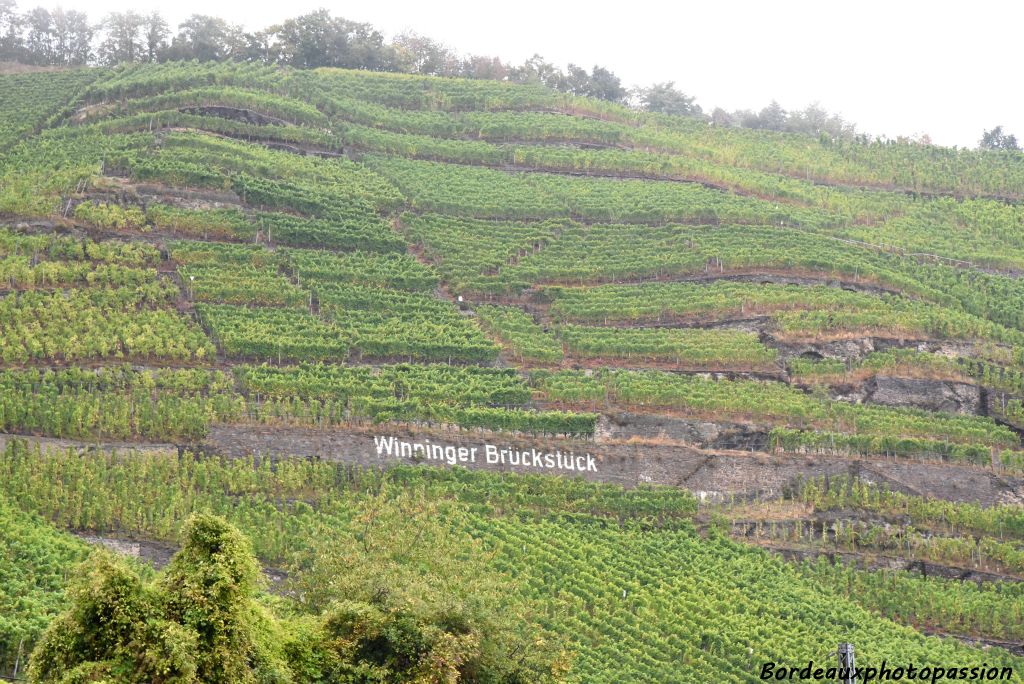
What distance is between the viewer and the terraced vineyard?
34594 millimetres

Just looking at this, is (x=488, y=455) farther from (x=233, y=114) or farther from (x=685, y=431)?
(x=233, y=114)

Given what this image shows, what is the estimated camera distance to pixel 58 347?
39.8 m

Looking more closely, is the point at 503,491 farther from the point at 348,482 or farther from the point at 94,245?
the point at 94,245

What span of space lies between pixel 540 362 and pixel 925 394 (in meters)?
11.8

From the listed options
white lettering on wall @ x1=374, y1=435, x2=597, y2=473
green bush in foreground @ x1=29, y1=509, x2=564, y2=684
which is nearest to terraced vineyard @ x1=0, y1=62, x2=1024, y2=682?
white lettering on wall @ x1=374, y1=435, x2=597, y2=473

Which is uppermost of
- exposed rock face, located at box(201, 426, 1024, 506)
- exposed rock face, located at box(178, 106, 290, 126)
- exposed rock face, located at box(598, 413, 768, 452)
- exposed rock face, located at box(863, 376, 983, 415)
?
exposed rock face, located at box(178, 106, 290, 126)

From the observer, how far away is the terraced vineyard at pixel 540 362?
34594mm

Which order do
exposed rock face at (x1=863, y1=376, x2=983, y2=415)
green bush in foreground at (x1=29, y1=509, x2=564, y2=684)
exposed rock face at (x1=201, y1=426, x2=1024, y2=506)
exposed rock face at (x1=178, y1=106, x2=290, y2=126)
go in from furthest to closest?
1. exposed rock face at (x1=178, y1=106, x2=290, y2=126)
2. exposed rock face at (x1=863, y1=376, x2=983, y2=415)
3. exposed rock face at (x1=201, y1=426, x2=1024, y2=506)
4. green bush in foreground at (x1=29, y1=509, x2=564, y2=684)

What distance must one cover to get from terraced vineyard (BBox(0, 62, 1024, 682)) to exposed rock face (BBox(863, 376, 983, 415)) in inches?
3.4

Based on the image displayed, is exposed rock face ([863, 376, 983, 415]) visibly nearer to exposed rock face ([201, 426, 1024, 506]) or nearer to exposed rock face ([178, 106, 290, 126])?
exposed rock face ([201, 426, 1024, 506])

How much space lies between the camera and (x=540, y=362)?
44.9 metres

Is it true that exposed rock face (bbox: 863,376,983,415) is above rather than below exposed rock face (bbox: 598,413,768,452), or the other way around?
above

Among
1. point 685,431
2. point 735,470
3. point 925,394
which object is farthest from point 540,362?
point 925,394

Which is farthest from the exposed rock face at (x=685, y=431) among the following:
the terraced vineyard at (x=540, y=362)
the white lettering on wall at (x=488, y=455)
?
the white lettering on wall at (x=488, y=455)
